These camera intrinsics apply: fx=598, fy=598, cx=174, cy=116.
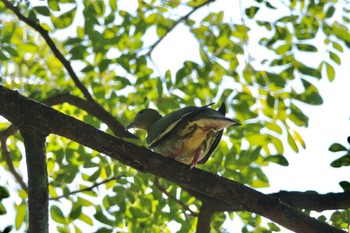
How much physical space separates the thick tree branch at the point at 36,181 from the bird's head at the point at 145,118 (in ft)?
7.27

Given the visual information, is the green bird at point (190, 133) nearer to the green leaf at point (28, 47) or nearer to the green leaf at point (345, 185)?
the green leaf at point (345, 185)

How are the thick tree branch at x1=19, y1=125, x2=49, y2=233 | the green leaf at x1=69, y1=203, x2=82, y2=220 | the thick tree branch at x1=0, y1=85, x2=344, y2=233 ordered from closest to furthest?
the thick tree branch at x1=19, y1=125, x2=49, y2=233, the thick tree branch at x1=0, y1=85, x2=344, y2=233, the green leaf at x1=69, y1=203, x2=82, y2=220

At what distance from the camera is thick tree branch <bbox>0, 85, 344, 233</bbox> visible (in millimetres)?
3551

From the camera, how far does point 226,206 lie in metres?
4.77

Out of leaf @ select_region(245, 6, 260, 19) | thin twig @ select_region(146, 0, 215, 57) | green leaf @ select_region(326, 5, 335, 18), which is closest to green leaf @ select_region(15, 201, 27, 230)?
thin twig @ select_region(146, 0, 215, 57)

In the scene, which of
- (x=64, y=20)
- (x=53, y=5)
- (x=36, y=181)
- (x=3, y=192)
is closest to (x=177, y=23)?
(x=64, y=20)

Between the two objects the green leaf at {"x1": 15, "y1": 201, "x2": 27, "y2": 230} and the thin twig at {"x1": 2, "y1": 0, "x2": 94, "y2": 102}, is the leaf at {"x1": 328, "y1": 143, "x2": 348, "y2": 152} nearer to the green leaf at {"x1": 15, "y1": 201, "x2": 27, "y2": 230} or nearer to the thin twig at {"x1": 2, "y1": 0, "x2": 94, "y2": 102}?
the thin twig at {"x1": 2, "y1": 0, "x2": 94, "y2": 102}

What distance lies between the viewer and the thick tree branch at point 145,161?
3551 millimetres

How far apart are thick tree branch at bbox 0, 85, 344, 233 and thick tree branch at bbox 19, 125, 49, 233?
61 mm

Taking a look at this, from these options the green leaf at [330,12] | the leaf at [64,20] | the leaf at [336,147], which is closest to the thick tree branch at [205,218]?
the leaf at [336,147]

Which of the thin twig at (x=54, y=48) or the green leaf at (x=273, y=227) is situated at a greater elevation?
the thin twig at (x=54, y=48)

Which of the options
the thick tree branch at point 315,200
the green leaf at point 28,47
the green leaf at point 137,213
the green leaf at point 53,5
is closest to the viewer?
the thick tree branch at point 315,200

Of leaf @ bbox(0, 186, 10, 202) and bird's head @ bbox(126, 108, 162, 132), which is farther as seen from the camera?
bird's head @ bbox(126, 108, 162, 132)

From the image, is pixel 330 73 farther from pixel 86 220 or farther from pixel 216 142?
pixel 86 220
